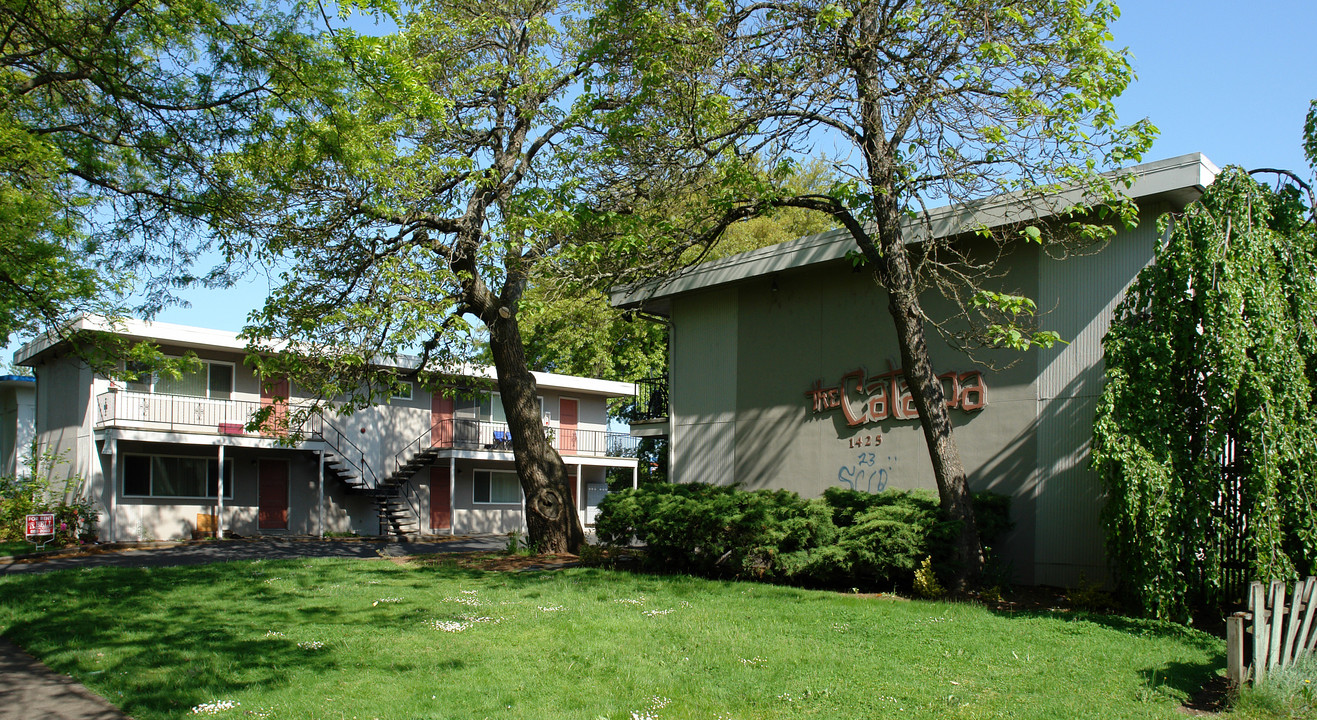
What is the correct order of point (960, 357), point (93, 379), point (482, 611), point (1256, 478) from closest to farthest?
1. point (1256, 478)
2. point (482, 611)
3. point (960, 357)
4. point (93, 379)

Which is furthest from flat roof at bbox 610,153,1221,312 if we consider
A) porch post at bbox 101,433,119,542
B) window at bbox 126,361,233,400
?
porch post at bbox 101,433,119,542

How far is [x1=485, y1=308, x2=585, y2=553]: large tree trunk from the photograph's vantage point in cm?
1720

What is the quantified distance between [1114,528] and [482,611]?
6.70 meters

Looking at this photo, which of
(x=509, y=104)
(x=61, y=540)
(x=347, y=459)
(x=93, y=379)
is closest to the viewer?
(x=509, y=104)

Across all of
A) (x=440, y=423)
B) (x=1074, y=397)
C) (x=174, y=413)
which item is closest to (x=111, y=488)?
(x=174, y=413)

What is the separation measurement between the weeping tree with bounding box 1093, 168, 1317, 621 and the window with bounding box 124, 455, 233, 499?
22219 mm

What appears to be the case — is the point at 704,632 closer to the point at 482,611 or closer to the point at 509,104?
the point at 482,611

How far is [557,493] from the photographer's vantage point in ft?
57.2

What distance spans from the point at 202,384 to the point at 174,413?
127cm

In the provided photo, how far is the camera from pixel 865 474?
14.2 metres

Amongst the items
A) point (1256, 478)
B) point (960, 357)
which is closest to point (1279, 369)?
point (1256, 478)

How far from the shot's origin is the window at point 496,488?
30608 millimetres

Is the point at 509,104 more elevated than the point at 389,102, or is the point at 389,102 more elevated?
the point at 509,104

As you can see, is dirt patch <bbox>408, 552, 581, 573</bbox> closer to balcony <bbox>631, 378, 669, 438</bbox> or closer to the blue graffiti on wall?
balcony <bbox>631, 378, 669, 438</bbox>
